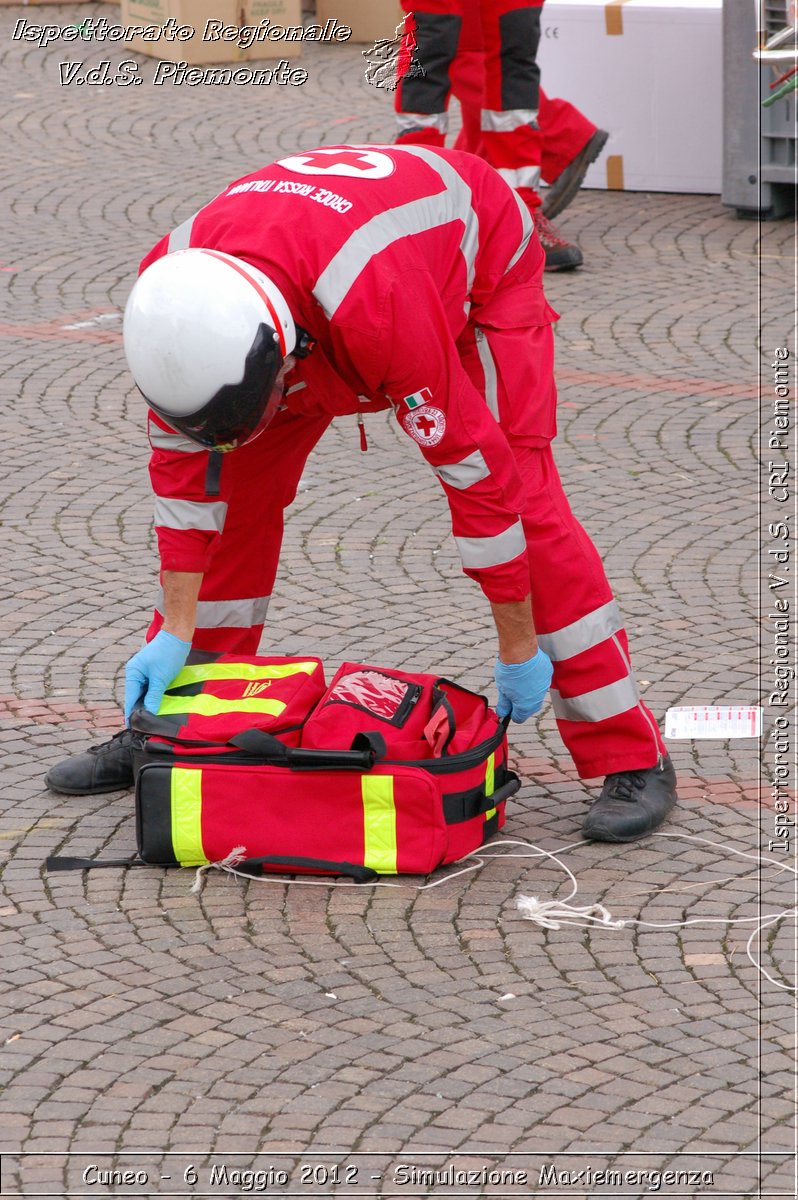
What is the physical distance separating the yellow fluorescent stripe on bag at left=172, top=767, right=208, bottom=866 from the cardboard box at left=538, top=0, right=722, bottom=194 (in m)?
6.27

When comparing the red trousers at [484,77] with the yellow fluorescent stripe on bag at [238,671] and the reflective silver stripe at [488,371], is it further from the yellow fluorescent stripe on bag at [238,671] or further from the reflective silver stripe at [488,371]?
the yellow fluorescent stripe on bag at [238,671]

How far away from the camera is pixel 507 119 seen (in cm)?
800

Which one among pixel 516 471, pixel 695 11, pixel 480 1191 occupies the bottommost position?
pixel 480 1191

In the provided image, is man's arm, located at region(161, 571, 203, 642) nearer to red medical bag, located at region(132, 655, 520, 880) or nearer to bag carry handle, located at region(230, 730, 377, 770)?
red medical bag, located at region(132, 655, 520, 880)

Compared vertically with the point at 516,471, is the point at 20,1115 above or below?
below

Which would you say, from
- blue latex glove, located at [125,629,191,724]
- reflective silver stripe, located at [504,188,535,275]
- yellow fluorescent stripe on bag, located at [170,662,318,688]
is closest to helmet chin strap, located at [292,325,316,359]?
reflective silver stripe, located at [504,188,535,275]

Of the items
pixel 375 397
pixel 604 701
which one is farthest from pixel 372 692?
pixel 375 397

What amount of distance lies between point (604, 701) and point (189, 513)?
3.61ft

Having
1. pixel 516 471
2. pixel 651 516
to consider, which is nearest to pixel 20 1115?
pixel 516 471

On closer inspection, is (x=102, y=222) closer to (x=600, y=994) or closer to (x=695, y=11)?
(x=695, y=11)

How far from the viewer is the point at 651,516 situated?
6.05 metres

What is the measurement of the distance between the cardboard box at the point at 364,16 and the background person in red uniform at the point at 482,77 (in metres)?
4.44

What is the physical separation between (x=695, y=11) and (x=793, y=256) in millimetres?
1526

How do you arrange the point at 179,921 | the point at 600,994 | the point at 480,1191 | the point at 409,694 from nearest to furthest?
the point at 480,1191 < the point at 600,994 < the point at 179,921 < the point at 409,694
